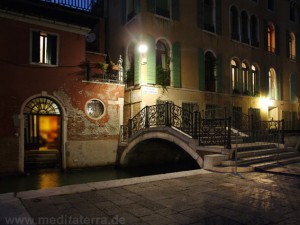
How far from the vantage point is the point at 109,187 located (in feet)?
19.7

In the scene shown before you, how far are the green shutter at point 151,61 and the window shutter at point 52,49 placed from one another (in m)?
4.77

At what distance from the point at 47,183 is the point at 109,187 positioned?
6.03m

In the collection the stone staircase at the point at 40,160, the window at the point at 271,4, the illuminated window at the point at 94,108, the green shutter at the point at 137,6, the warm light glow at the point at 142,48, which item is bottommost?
the stone staircase at the point at 40,160

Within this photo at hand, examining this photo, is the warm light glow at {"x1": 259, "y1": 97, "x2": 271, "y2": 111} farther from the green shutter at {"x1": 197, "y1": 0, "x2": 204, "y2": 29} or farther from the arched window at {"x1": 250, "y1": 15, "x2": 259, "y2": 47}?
the green shutter at {"x1": 197, "y1": 0, "x2": 204, "y2": 29}

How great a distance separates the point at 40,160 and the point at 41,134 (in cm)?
384

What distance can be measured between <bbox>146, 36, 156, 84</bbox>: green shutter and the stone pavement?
26.9 ft

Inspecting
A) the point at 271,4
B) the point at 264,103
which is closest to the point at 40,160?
the point at 264,103

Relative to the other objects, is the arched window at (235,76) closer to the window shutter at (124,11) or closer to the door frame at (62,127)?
the window shutter at (124,11)

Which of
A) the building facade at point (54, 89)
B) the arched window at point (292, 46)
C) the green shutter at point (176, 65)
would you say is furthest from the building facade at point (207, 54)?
the building facade at point (54, 89)

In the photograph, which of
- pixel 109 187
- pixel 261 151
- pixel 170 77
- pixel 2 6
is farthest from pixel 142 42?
pixel 109 187

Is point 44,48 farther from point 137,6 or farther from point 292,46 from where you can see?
point 292,46

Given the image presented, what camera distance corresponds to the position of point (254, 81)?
19.1m

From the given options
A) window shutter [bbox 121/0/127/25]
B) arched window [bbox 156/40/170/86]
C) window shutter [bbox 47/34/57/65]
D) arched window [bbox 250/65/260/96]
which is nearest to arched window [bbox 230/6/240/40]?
arched window [bbox 250/65/260/96]

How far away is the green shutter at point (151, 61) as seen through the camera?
14.2 m
